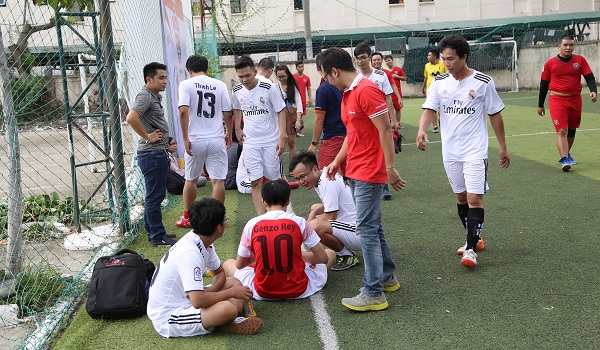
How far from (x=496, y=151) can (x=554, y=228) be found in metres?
6.19

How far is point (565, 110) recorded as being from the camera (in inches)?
391

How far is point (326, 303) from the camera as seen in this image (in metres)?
5.02

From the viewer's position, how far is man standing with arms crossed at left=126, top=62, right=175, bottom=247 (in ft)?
21.9

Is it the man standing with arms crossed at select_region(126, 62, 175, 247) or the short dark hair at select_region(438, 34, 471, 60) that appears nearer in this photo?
the short dark hair at select_region(438, 34, 471, 60)

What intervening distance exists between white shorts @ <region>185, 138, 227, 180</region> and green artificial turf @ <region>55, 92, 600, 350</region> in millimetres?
737

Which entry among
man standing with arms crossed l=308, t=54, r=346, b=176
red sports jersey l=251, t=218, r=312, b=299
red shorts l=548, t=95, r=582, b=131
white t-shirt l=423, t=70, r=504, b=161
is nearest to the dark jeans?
man standing with arms crossed l=308, t=54, r=346, b=176

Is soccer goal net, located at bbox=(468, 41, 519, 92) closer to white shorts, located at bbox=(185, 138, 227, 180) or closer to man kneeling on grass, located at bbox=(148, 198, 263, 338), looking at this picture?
white shorts, located at bbox=(185, 138, 227, 180)

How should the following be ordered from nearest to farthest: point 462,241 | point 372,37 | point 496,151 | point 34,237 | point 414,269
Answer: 1. point 414,269
2. point 462,241
3. point 34,237
4. point 496,151
5. point 372,37

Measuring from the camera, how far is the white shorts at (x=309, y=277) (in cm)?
513

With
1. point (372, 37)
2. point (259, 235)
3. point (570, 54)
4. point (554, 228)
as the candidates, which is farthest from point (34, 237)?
point (372, 37)

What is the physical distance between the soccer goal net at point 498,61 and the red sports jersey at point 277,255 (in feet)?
91.7

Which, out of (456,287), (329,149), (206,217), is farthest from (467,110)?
(206,217)

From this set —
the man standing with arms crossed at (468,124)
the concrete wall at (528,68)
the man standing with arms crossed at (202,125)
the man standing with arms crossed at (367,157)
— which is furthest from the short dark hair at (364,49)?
the concrete wall at (528,68)

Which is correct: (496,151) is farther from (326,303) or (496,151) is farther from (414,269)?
(326,303)
